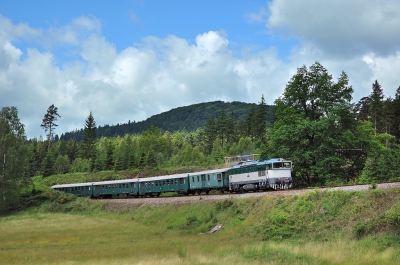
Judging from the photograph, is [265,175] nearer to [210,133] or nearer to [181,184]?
[181,184]

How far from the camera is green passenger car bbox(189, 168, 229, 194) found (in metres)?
44.8

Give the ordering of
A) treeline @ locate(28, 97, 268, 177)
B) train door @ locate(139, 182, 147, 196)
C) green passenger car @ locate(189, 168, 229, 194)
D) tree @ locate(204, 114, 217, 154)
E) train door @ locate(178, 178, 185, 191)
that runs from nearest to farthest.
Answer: green passenger car @ locate(189, 168, 229, 194)
train door @ locate(178, 178, 185, 191)
train door @ locate(139, 182, 147, 196)
treeline @ locate(28, 97, 268, 177)
tree @ locate(204, 114, 217, 154)

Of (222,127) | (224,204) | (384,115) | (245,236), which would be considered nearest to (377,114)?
(384,115)

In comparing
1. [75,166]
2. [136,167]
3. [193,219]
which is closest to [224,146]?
[136,167]

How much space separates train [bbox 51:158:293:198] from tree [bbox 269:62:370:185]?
12.2 feet

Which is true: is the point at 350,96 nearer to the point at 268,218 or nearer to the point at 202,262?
the point at 268,218

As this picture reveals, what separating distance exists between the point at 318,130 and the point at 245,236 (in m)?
20.3

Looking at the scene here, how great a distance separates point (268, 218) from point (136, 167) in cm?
6788

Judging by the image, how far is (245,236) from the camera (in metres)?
25.8

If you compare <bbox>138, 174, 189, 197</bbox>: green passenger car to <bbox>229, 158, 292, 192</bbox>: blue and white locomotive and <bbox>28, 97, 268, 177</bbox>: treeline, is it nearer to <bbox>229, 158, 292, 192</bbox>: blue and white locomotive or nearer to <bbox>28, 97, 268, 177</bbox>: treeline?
<bbox>229, 158, 292, 192</bbox>: blue and white locomotive

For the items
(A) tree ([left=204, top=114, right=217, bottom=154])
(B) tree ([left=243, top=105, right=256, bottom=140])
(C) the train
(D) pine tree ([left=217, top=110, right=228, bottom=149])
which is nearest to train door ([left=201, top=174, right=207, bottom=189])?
(C) the train

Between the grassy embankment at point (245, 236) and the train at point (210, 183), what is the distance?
671 cm

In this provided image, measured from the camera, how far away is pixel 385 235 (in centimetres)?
1894

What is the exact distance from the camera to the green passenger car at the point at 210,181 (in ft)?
147
